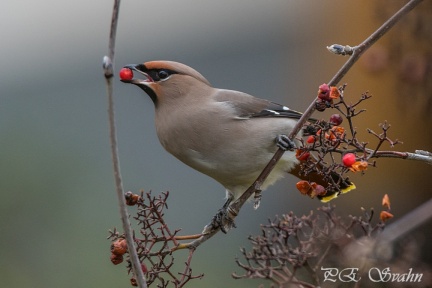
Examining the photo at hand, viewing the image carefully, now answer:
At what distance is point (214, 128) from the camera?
175 inches

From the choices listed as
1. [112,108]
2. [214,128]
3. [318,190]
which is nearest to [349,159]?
[318,190]

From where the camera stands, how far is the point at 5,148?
29.1 ft

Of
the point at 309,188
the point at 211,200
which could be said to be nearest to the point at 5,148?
the point at 211,200

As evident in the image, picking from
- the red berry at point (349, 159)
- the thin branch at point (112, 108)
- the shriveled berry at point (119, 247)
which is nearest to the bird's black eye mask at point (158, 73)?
the shriveled berry at point (119, 247)

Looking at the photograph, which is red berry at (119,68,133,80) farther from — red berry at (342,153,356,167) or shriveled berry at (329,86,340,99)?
red berry at (342,153,356,167)

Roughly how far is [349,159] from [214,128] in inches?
57.0

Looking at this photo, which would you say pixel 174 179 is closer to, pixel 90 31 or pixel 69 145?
pixel 69 145

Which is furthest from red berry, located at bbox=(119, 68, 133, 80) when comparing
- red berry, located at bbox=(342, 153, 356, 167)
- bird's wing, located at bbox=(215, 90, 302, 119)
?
red berry, located at bbox=(342, 153, 356, 167)

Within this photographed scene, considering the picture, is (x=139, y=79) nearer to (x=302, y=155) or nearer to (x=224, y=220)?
(x=224, y=220)

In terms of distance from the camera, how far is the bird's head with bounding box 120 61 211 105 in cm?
435

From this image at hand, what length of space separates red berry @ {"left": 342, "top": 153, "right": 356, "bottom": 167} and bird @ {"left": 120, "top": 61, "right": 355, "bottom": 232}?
3.66ft

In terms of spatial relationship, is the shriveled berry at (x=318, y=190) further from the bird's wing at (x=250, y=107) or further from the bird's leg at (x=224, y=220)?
the bird's wing at (x=250, y=107)

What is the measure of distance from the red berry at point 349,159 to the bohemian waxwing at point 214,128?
111cm

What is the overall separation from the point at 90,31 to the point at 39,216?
18.6ft
